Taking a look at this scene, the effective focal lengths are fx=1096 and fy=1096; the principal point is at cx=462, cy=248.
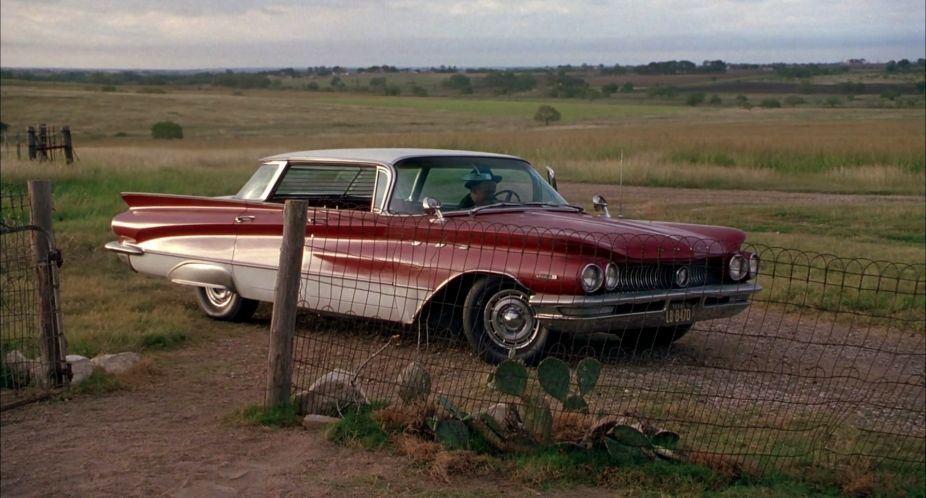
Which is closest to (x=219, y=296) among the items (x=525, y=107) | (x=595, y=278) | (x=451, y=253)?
(x=451, y=253)

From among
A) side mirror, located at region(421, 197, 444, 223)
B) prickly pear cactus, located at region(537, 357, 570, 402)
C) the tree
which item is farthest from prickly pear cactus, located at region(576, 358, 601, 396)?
the tree

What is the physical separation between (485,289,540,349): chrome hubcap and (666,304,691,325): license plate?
79 cm

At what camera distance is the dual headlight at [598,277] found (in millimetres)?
6410

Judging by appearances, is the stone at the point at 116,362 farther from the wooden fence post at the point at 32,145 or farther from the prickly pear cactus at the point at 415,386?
the wooden fence post at the point at 32,145

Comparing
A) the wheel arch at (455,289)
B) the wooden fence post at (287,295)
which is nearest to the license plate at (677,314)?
the wheel arch at (455,289)

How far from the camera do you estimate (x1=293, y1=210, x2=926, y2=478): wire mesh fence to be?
18.8 feet

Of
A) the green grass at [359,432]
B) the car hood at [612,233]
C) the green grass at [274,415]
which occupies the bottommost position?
the green grass at [274,415]

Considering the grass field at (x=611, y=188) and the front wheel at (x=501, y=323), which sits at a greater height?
the front wheel at (x=501, y=323)

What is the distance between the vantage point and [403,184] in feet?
24.9

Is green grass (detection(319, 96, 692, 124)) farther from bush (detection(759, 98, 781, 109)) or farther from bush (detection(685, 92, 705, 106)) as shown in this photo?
bush (detection(759, 98, 781, 109))

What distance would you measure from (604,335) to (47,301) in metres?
3.64

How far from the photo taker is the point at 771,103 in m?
83.6

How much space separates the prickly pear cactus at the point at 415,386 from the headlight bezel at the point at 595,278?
4.13ft

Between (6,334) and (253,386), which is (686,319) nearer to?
(253,386)
